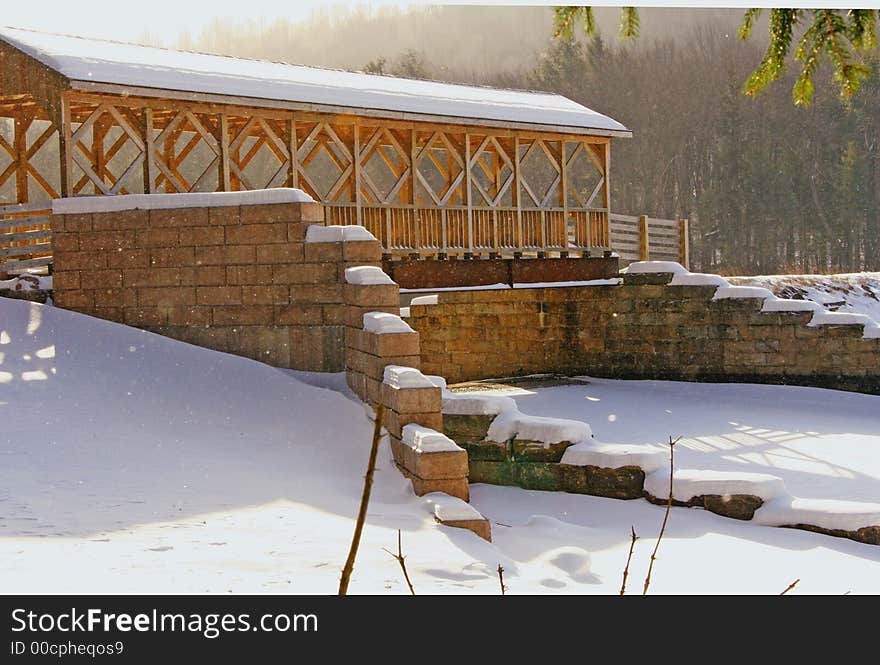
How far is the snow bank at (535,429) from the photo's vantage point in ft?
30.5

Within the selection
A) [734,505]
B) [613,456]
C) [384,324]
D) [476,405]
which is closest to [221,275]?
[384,324]

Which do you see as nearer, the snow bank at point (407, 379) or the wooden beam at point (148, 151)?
the snow bank at point (407, 379)

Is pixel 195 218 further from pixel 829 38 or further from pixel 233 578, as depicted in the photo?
pixel 829 38

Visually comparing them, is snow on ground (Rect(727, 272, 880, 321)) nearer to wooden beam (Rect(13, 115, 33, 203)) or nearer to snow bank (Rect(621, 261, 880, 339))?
snow bank (Rect(621, 261, 880, 339))

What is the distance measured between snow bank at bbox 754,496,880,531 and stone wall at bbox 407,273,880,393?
7127 millimetres

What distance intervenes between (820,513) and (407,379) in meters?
3.33

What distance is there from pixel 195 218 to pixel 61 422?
293cm

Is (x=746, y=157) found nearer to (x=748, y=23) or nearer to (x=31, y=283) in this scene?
(x=31, y=283)

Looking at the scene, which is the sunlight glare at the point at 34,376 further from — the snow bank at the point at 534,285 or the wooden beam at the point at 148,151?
the snow bank at the point at 534,285

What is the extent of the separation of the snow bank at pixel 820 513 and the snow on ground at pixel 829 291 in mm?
11883

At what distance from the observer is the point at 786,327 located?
14.7m

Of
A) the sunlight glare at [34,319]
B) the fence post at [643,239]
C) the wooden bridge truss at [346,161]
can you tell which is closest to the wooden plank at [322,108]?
the wooden bridge truss at [346,161]
